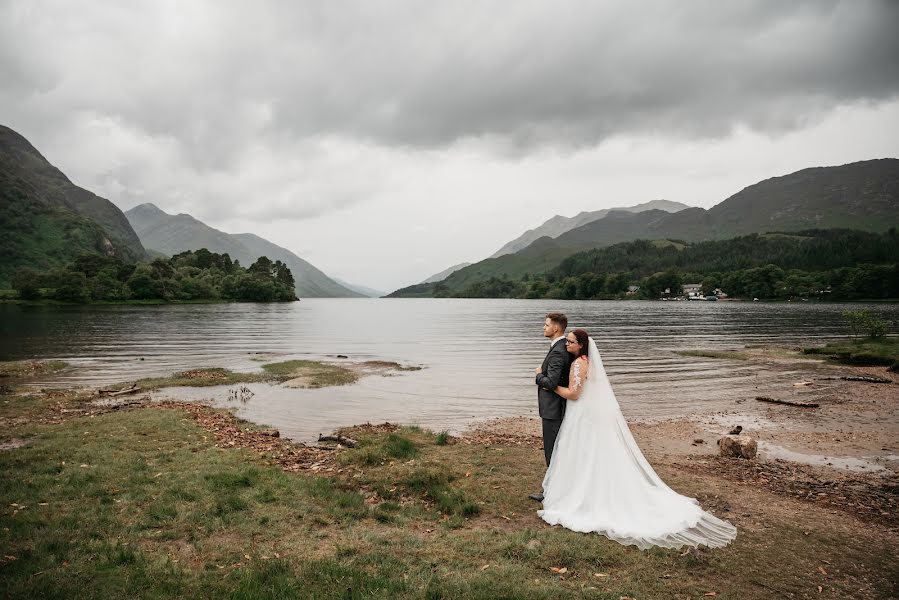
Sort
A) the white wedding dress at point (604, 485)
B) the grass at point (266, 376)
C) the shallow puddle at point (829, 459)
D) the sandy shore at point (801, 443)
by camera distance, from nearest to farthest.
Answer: the white wedding dress at point (604, 485) → the sandy shore at point (801, 443) → the shallow puddle at point (829, 459) → the grass at point (266, 376)

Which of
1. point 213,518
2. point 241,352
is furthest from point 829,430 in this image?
point 241,352

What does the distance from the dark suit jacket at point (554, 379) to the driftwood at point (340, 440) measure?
8.69 m

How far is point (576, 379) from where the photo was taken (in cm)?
1096

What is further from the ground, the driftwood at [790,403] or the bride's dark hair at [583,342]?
the bride's dark hair at [583,342]

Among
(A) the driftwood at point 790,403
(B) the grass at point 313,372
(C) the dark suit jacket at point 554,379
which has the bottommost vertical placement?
(A) the driftwood at point 790,403

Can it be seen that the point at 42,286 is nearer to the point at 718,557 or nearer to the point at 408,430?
the point at 408,430

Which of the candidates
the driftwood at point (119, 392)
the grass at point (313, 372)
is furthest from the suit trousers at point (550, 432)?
the driftwood at point (119, 392)

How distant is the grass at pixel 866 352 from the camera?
41531 mm

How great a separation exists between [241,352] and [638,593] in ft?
169

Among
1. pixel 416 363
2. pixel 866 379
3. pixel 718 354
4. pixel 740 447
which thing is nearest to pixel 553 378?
pixel 740 447

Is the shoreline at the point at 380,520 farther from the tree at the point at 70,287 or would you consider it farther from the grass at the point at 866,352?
the tree at the point at 70,287

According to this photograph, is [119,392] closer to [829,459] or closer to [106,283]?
[829,459]

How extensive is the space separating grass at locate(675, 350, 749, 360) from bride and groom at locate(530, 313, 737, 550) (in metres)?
43.5

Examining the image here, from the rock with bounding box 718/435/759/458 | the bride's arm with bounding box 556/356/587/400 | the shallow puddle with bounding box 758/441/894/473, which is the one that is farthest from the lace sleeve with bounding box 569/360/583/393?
the shallow puddle with bounding box 758/441/894/473
